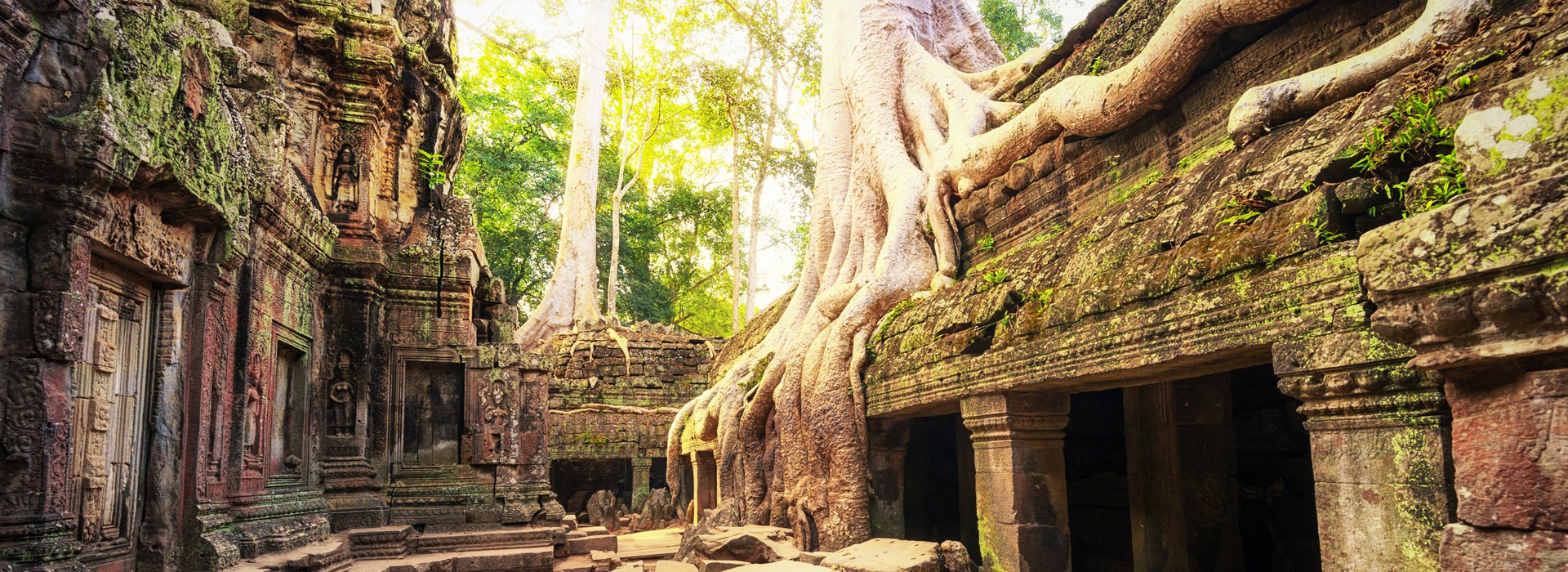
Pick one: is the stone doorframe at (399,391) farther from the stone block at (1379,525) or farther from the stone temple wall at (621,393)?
the stone block at (1379,525)

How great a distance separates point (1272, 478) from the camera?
625 cm

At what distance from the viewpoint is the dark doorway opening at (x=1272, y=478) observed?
5.98 meters

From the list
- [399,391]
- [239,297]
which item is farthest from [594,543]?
[239,297]

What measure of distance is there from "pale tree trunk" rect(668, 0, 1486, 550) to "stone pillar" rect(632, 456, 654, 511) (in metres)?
3.58

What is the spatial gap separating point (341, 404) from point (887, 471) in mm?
4231

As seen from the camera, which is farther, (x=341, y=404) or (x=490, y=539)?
(x=490, y=539)

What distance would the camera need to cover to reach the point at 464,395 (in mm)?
7668

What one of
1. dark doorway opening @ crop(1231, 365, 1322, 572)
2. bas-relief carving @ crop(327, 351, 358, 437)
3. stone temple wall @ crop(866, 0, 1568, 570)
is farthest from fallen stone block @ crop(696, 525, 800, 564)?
dark doorway opening @ crop(1231, 365, 1322, 572)

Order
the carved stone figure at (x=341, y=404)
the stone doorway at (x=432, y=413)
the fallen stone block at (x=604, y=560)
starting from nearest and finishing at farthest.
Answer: the carved stone figure at (x=341, y=404), the stone doorway at (x=432, y=413), the fallen stone block at (x=604, y=560)

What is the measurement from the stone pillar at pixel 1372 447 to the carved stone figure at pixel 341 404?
246 inches

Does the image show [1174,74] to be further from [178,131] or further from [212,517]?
[212,517]

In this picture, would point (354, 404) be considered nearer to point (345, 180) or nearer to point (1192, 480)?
point (345, 180)

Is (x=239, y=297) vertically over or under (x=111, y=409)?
over

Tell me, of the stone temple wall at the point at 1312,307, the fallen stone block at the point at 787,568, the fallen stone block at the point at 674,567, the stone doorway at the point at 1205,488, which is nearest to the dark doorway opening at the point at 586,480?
the fallen stone block at the point at 674,567
